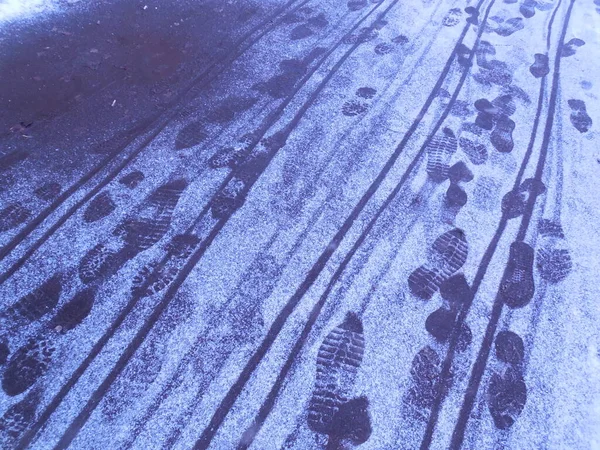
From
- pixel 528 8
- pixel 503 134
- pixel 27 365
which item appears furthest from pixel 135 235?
pixel 528 8

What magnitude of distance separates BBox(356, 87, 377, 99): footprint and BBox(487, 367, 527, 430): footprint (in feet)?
5.48

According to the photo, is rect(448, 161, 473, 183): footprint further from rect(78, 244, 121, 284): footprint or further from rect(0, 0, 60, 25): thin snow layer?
rect(0, 0, 60, 25): thin snow layer

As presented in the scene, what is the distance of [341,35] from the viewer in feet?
9.18

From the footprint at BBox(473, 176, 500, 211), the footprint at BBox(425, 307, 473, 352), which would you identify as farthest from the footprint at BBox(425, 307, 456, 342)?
the footprint at BBox(473, 176, 500, 211)

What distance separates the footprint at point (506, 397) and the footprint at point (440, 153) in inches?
38.8

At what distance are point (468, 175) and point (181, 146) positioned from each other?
1534mm

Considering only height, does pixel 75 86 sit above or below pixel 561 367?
above

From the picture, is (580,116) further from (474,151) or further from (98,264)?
(98,264)

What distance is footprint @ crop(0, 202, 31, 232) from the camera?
176 centimetres

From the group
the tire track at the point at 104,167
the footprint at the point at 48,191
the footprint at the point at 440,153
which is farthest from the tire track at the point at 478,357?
the footprint at the point at 48,191

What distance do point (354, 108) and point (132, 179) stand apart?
4.32 feet

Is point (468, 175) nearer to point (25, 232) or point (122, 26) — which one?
point (25, 232)

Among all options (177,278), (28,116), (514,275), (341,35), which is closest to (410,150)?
(514,275)

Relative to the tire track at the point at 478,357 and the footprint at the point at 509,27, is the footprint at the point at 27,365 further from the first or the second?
the footprint at the point at 509,27
